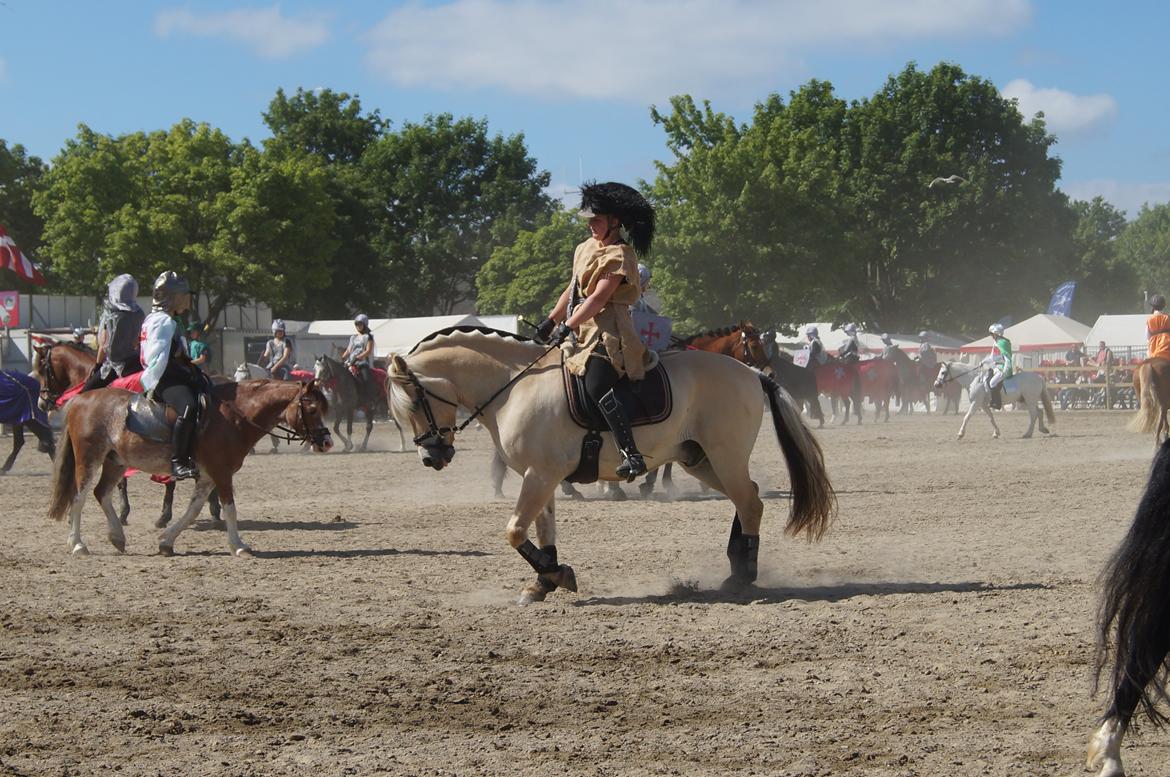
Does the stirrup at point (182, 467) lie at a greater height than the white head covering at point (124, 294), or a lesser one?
lesser

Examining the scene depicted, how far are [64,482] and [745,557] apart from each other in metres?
6.42

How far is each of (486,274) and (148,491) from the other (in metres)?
52.5

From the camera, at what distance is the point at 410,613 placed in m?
8.77

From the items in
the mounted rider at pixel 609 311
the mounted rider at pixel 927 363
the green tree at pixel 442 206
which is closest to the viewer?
the mounted rider at pixel 609 311

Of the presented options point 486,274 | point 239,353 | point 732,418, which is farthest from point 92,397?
point 486,274

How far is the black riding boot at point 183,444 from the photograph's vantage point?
11758mm

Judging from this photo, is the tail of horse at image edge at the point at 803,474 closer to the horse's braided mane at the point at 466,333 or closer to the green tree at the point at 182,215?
the horse's braided mane at the point at 466,333

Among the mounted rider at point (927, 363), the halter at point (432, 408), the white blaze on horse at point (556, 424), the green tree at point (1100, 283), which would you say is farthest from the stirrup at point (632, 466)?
the green tree at point (1100, 283)

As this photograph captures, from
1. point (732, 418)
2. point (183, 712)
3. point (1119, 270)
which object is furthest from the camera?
point (1119, 270)

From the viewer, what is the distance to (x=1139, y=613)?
475 centimetres

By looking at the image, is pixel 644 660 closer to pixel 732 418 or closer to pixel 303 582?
pixel 732 418

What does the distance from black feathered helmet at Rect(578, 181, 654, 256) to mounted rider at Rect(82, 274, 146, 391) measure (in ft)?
17.7

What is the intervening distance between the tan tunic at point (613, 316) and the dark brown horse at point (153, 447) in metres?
4.05

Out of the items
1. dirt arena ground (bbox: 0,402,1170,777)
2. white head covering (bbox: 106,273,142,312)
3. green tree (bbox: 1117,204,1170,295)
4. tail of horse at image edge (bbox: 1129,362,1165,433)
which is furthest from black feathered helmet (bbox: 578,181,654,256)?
green tree (bbox: 1117,204,1170,295)
